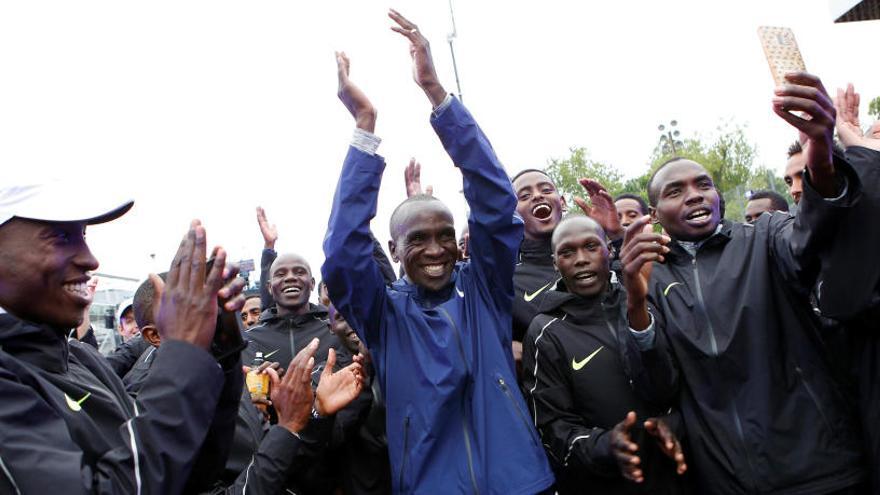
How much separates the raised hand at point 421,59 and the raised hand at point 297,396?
4.31ft

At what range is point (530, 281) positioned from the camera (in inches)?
174

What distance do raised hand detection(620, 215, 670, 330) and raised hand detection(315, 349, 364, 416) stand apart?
54.2 inches

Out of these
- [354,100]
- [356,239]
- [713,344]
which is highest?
[354,100]

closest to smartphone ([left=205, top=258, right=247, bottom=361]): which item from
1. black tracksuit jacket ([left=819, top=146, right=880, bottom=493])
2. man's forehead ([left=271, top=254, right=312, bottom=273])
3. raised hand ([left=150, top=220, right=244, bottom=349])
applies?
raised hand ([left=150, top=220, right=244, bottom=349])

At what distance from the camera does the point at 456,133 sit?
305 cm

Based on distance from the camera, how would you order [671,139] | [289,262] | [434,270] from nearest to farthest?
[434,270] → [289,262] → [671,139]

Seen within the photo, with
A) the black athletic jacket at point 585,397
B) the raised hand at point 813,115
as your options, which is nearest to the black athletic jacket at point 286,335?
the black athletic jacket at point 585,397

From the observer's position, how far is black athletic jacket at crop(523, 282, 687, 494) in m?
3.20

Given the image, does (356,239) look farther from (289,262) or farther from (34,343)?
(289,262)

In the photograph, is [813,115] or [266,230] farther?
[266,230]

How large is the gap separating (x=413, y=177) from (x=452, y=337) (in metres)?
1.84

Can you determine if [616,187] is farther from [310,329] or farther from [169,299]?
[169,299]

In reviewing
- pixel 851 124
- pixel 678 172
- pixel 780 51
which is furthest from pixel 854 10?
pixel 851 124

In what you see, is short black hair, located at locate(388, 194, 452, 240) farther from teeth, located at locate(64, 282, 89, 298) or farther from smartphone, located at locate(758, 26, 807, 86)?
smartphone, located at locate(758, 26, 807, 86)
